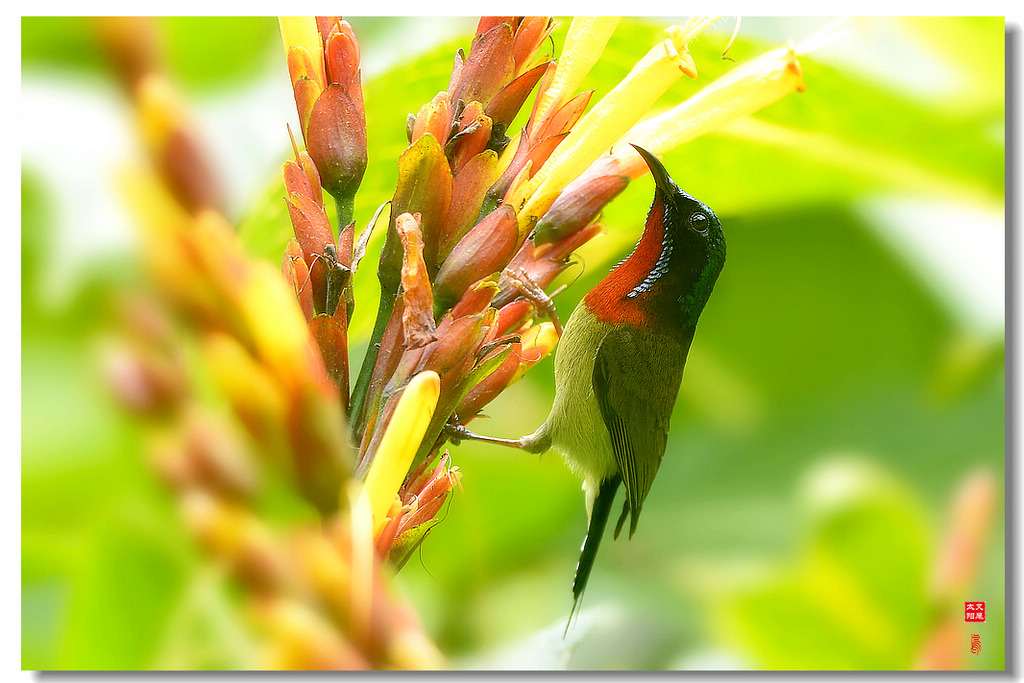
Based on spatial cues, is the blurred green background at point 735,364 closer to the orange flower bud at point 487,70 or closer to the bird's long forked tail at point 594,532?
the bird's long forked tail at point 594,532

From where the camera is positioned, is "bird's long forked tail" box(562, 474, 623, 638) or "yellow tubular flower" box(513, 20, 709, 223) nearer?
"yellow tubular flower" box(513, 20, 709, 223)

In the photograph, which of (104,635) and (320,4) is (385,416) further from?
(320,4)

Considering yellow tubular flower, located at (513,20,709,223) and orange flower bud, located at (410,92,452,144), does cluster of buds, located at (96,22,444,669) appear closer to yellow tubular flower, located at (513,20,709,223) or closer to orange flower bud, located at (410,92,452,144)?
orange flower bud, located at (410,92,452,144)

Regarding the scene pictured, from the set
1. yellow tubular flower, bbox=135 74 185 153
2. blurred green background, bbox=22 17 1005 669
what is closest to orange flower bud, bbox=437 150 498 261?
blurred green background, bbox=22 17 1005 669

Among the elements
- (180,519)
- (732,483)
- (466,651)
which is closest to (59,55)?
(180,519)

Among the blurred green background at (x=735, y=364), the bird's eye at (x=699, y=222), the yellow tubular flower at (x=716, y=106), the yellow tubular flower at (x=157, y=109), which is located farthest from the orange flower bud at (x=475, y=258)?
the yellow tubular flower at (x=157, y=109)

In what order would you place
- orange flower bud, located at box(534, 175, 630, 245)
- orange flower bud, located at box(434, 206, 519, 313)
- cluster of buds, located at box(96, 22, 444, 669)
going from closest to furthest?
cluster of buds, located at box(96, 22, 444, 669) → orange flower bud, located at box(434, 206, 519, 313) → orange flower bud, located at box(534, 175, 630, 245)

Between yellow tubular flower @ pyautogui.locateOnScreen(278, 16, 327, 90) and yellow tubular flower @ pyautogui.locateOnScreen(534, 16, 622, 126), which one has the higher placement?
yellow tubular flower @ pyautogui.locateOnScreen(278, 16, 327, 90)

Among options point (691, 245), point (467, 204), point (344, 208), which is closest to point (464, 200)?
point (467, 204)
